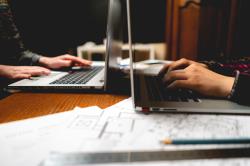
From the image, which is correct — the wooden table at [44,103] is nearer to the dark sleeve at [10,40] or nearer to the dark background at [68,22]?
the dark sleeve at [10,40]

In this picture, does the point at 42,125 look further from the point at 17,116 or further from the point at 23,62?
the point at 23,62

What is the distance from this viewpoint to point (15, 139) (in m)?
0.42

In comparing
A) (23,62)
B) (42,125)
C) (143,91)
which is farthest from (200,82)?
(23,62)

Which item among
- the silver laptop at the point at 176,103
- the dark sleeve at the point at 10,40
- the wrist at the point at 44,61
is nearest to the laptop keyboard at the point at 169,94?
the silver laptop at the point at 176,103

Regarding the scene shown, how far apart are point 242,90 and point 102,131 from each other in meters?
0.38

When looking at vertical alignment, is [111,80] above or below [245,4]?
below

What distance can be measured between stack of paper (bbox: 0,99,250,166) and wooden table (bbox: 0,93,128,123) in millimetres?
51

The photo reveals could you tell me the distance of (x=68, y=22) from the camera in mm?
2506

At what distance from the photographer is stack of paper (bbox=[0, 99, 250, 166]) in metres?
0.39

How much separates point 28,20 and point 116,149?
1.91m

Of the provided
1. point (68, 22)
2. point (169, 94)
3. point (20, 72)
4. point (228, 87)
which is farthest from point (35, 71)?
point (68, 22)

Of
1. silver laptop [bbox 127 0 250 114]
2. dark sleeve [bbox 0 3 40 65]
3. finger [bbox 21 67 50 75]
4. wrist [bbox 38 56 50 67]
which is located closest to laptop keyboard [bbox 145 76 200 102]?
silver laptop [bbox 127 0 250 114]

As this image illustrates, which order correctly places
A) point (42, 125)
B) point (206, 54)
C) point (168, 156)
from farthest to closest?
point (206, 54), point (42, 125), point (168, 156)

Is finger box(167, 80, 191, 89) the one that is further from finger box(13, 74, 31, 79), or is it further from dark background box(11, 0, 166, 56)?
dark background box(11, 0, 166, 56)
